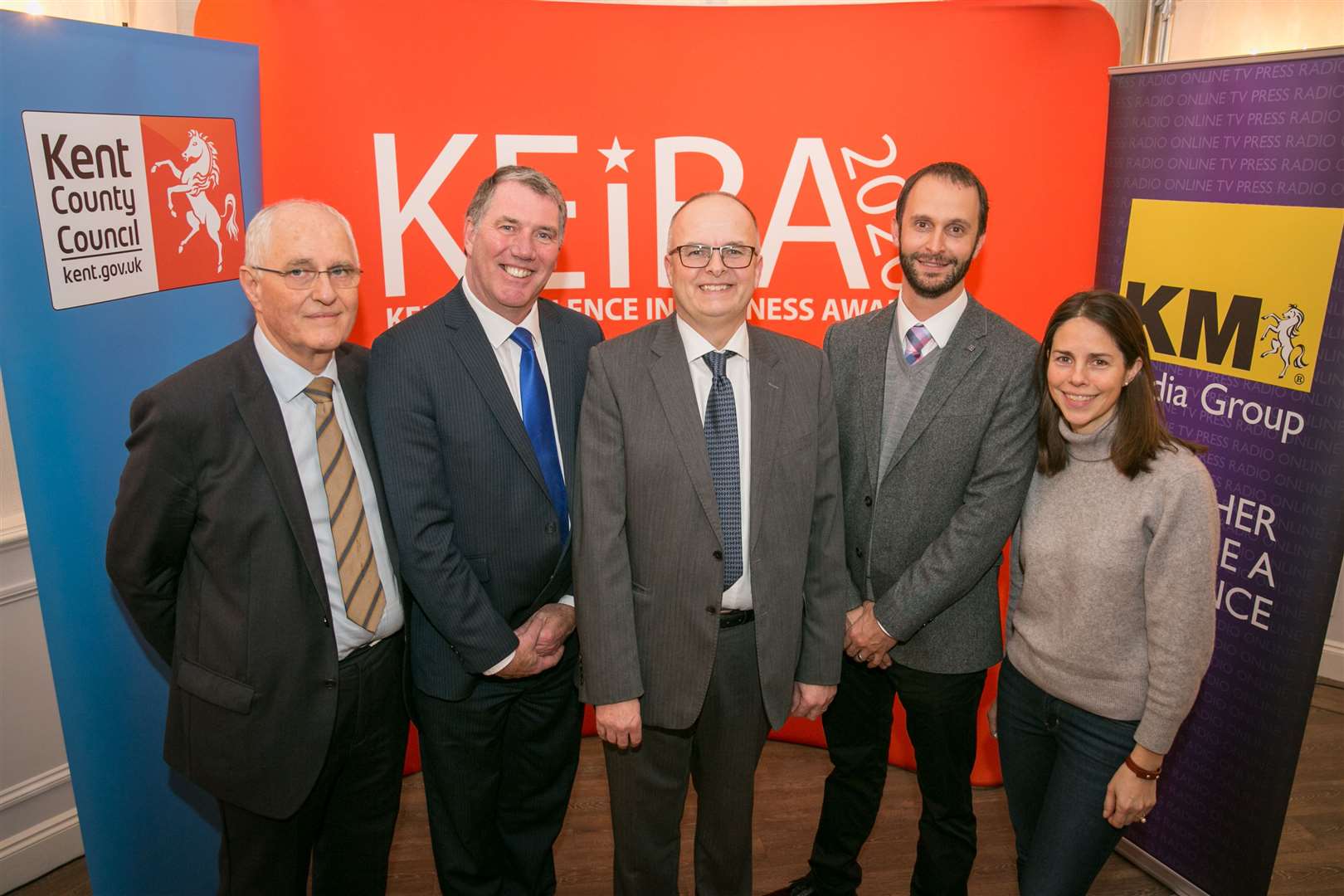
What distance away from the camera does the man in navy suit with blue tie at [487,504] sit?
207 cm

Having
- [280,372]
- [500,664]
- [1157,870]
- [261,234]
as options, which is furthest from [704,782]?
[1157,870]

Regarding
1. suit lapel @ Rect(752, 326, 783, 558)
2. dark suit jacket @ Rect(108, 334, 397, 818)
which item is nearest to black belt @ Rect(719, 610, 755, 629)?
suit lapel @ Rect(752, 326, 783, 558)


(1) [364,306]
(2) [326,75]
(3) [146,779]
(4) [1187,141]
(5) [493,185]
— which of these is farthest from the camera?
(1) [364,306]

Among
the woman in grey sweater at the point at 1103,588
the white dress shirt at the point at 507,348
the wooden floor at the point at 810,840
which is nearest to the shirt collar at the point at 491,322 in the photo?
the white dress shirt at the point at 507,348

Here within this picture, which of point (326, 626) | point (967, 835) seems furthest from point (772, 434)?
point (967, 835)

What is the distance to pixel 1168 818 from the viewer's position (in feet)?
9.61

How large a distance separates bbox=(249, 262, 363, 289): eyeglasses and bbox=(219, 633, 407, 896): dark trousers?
831 millimetres

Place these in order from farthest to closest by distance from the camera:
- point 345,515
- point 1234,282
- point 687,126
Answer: point 687,126 → point 1234,282 → point 345,515

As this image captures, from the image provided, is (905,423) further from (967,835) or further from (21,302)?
(21,302)

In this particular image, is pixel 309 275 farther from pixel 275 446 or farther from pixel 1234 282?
pixel 1234 282

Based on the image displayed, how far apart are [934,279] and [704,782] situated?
140 cm

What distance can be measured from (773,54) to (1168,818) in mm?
2824

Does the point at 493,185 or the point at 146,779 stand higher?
the point at 493,185

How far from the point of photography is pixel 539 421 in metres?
2.20
